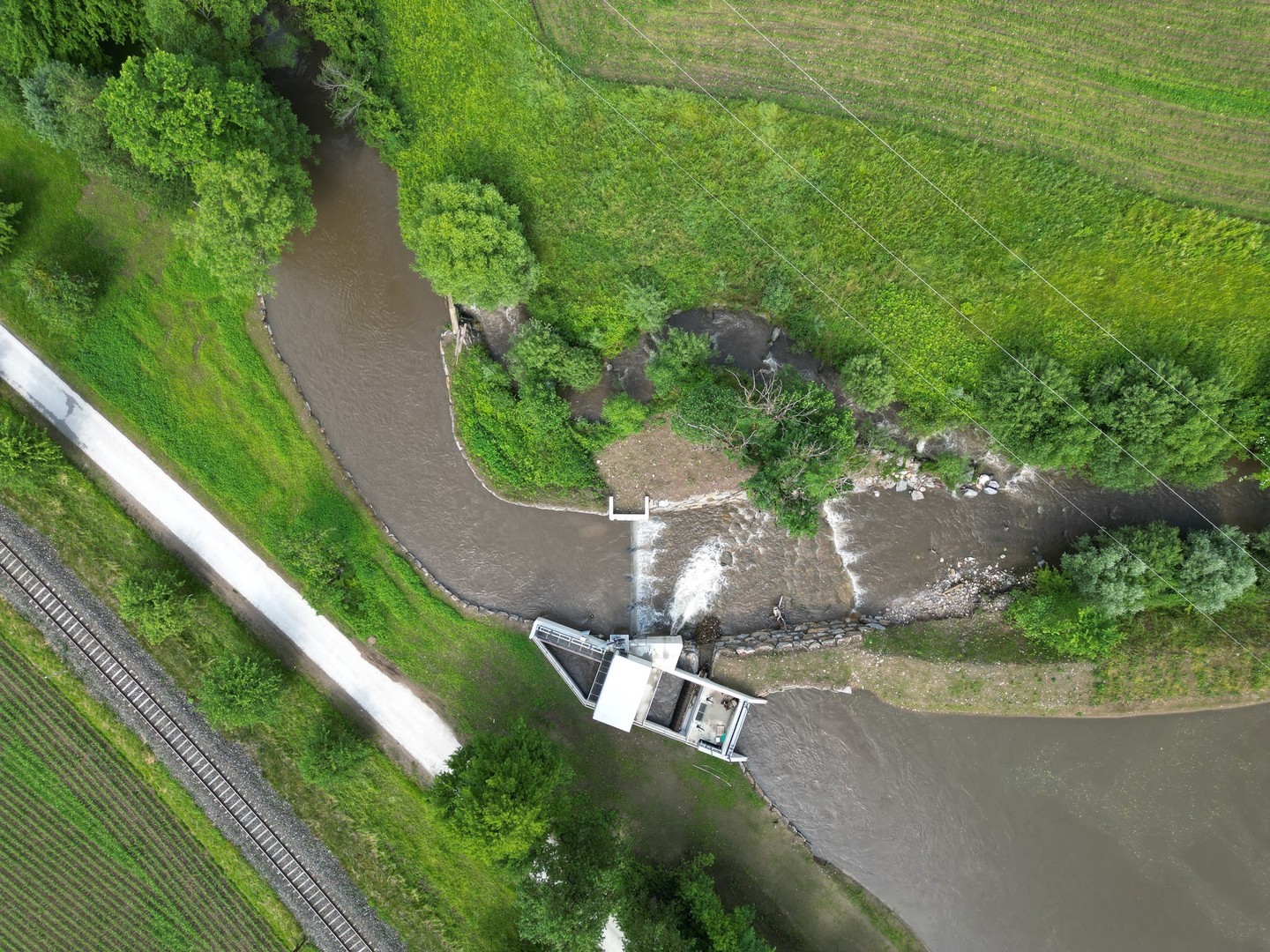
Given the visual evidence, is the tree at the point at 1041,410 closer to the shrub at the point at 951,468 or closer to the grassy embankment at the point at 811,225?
the grassy embankment at the point at 811,225

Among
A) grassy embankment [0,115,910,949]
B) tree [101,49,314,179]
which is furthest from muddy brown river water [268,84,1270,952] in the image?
tree [101,49,314,179]

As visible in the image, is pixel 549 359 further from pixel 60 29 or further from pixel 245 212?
pixel 60 29

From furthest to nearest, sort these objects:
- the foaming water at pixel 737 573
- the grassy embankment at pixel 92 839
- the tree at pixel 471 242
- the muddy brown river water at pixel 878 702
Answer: the foaming water at pixel 737 573, the grassy embankment at pixel 92 839, the muddy brown river water at pixel 878 702, the tree at pixel 471 242

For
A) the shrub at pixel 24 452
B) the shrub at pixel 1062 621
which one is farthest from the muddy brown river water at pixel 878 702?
the shrub at pixel 24 452

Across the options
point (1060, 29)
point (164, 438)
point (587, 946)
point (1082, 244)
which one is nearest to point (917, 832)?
point (587, 946)

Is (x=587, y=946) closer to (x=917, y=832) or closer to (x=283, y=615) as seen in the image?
(x=917, y=832)
